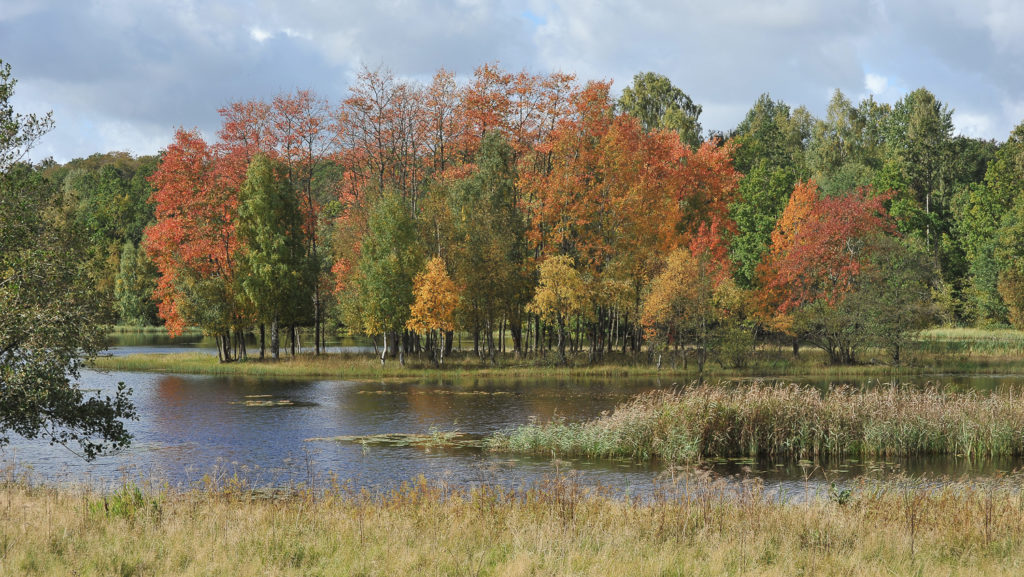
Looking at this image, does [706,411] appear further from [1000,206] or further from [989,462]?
[1000,206]

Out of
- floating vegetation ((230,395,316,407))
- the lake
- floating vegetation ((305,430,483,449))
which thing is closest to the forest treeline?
the lake

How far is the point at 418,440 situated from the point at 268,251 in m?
36.7

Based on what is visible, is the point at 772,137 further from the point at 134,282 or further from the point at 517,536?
the point at 517,536

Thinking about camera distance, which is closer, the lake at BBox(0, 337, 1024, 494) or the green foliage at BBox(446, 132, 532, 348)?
the lake at BBox(0, 337, 1024, 494)

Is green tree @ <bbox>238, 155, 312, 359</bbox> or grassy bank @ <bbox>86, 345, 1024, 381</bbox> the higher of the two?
green tree @ <bbox>238, 155, 312, 359</bbox>

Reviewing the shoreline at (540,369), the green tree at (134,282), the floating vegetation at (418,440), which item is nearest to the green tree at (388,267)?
the shoreline at (540,369)

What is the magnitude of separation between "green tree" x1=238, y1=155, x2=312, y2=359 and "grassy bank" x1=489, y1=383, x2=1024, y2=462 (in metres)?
40.2

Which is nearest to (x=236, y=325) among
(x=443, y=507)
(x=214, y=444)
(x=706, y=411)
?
(x=214, y=444)

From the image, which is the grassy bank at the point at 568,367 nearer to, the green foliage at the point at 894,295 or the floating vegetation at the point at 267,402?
the green foliage at the point at 894,295

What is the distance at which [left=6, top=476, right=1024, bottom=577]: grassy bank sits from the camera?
12820 mm

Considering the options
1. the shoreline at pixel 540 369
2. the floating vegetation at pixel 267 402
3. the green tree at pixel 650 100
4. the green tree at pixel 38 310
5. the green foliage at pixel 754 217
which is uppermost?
the green tree at pixel 650 100

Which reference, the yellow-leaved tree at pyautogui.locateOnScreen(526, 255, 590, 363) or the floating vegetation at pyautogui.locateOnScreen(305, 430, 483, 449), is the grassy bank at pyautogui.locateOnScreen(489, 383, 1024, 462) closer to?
the floating vegetation at pyautogui.locateOnScreen(305, 430, 483, 449)

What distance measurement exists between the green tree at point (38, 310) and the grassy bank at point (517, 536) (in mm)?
2309

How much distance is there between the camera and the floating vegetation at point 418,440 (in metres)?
31.8
